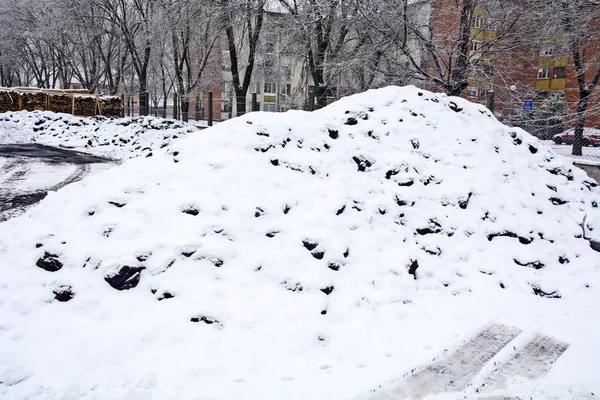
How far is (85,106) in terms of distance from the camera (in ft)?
73.7

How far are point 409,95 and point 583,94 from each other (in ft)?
35.1

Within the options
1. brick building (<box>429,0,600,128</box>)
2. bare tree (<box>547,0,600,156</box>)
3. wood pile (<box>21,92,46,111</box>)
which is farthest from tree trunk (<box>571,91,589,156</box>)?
wood pile (<box>21,92,46,111</box>)

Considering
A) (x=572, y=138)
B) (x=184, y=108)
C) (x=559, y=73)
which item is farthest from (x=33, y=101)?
(x=559, y=73)

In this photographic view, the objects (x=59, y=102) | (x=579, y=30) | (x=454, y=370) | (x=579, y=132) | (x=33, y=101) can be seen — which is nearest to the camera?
(x=454, y=370)

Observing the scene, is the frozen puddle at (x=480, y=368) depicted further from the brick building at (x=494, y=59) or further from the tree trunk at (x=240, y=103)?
the tree trunk at (x=240, y=103)

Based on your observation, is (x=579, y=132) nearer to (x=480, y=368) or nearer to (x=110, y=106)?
(x=480, y=368)

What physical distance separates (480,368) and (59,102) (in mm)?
23907

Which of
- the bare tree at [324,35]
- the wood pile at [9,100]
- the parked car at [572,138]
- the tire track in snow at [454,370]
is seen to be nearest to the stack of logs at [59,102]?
the wood pile at [9,100]

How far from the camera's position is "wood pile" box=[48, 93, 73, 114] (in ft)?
72.5

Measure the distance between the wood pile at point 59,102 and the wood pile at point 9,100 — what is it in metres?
1.43

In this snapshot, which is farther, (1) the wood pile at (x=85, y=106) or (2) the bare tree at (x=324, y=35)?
(1) the wood pile at (x=85, y=106)

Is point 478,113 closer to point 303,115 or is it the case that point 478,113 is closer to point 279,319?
point 303,115

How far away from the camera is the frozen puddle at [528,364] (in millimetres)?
3349

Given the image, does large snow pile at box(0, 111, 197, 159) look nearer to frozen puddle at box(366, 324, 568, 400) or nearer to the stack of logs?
the stack of logs
